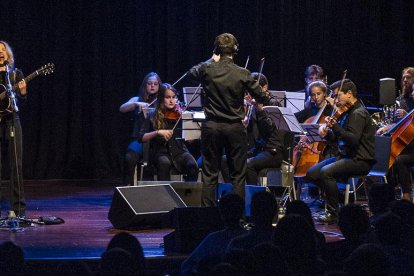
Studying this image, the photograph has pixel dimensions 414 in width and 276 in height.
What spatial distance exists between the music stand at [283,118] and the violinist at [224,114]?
1008mm

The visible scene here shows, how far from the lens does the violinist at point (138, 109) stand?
905 cm

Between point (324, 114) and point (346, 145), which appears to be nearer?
point (346, 145)

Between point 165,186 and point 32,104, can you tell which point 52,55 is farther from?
point 165,186

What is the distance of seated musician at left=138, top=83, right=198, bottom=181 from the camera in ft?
28.2

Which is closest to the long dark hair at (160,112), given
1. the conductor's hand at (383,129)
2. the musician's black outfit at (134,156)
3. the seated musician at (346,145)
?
the musician's black outfit at (134,156)

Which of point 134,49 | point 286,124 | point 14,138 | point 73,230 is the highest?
point 134,49

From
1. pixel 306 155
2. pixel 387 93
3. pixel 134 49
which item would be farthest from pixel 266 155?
pixel 134 49

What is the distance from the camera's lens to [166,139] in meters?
8.60

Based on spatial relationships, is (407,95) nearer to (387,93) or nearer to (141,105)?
(387,93)

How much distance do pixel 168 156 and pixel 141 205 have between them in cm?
170

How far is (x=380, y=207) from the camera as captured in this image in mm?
5363

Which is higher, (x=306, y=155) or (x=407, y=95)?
(x=407, y=95)

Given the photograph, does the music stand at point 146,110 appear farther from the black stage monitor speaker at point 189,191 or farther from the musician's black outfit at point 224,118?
the musician's black outfit at point 224,118

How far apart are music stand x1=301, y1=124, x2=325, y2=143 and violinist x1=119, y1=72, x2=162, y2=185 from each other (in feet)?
6.97
